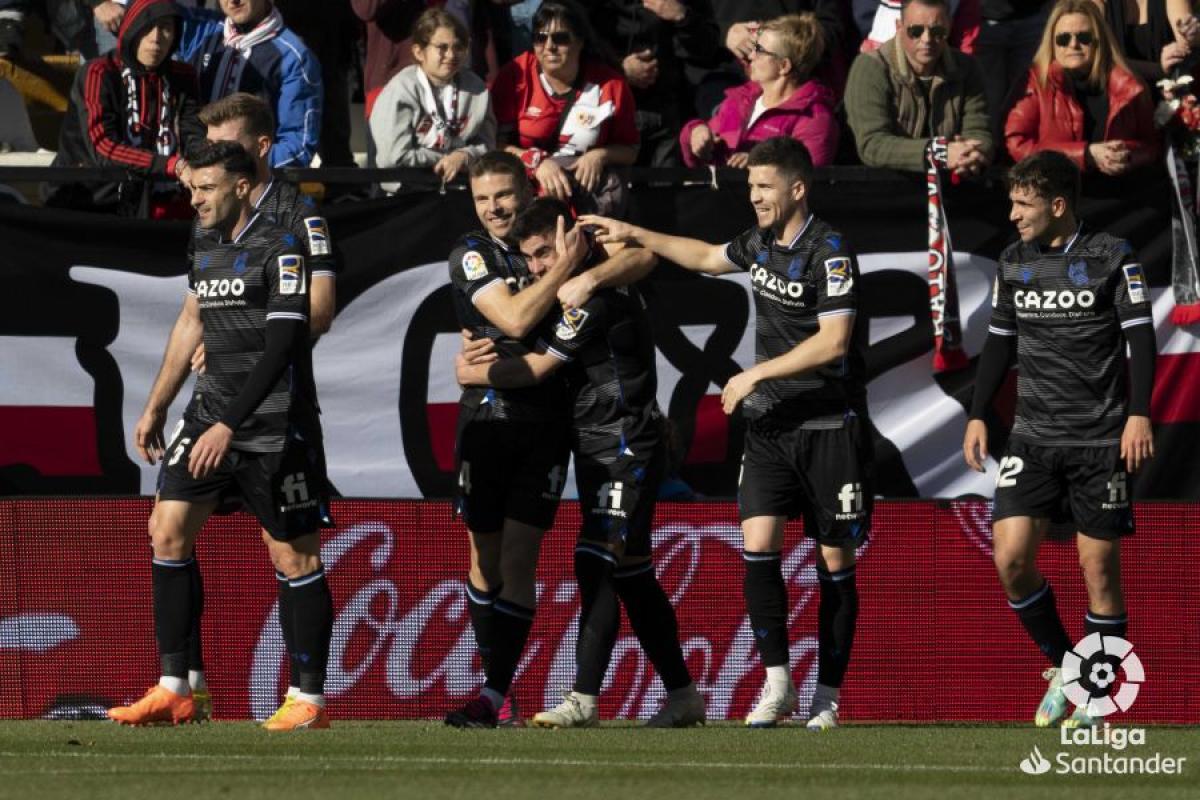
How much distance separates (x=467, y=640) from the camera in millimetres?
9375

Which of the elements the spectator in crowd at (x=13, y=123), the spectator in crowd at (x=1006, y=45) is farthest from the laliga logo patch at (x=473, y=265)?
the spectator in crowd at (x=13, y=123)

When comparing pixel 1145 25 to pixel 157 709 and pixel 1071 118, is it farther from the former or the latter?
pixel 157 709

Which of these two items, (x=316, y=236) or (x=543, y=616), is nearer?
(x=316, y=236)

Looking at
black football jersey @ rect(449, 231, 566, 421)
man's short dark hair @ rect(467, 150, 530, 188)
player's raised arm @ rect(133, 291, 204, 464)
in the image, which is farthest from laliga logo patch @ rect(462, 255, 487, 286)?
player's raised arm @ rect(133, 291, 204, 464)

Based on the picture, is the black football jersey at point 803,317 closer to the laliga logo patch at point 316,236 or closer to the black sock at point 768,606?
the black sock at point 768,606

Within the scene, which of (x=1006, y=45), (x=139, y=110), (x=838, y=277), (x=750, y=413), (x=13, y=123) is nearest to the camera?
(x=838, y=277)

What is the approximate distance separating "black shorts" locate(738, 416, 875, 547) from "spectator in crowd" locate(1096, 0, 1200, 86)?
12.4 ft

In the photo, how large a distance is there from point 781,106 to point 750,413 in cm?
259

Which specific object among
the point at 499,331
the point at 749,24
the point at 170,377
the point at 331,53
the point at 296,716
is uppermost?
the point at 749,24

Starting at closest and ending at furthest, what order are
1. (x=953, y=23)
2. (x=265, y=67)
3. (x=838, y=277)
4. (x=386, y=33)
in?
(x=838, y=277) < (x=265, y=67) < (x=386, y=33) < (x=953, y=23)

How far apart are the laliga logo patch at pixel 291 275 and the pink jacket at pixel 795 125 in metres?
3.33

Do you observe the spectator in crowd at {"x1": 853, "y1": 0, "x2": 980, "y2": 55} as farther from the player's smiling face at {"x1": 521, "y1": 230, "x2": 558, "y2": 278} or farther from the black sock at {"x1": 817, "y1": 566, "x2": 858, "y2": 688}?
the black sock at {"x1": 817, "y1": 566, "x2": 858, "y2": 688}

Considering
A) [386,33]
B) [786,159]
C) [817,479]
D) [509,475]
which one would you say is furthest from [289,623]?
[386,33]

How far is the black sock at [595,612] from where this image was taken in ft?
26.6
